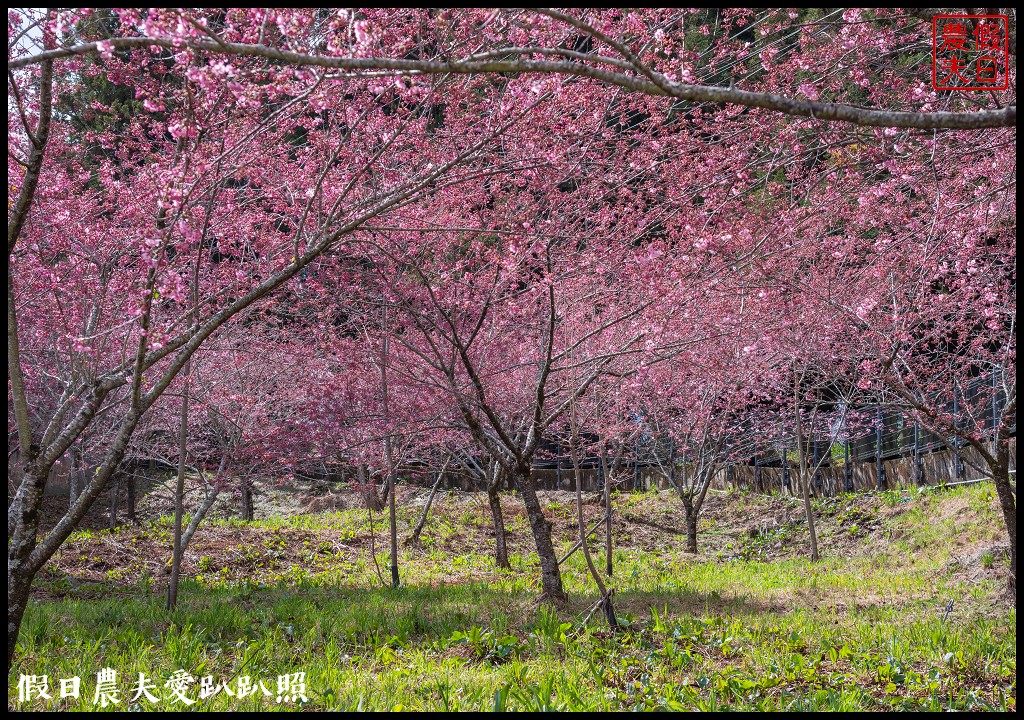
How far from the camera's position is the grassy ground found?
441 cm

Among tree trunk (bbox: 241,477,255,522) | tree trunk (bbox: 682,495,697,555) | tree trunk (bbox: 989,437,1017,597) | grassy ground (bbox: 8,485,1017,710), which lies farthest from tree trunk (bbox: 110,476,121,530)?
tree trunk (bbox: 989,437,1017,597)

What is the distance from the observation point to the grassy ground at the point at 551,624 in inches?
174

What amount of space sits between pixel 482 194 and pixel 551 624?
3871 mm

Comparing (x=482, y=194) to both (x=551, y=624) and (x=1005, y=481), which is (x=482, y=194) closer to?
(x=551, y=624)

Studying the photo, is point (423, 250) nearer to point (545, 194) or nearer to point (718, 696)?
point (545, 194)

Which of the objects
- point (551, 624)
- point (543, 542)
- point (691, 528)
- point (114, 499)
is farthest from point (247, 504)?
point (551, 624)

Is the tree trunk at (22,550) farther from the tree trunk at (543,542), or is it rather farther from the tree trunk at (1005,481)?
the tree trunk at (1005,481)

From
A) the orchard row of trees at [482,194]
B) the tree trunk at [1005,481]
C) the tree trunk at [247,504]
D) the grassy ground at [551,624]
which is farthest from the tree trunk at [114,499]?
the tree trunk at [1005,481]

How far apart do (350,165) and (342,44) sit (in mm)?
2365

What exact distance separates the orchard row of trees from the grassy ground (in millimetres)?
846

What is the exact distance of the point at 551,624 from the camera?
592 cm

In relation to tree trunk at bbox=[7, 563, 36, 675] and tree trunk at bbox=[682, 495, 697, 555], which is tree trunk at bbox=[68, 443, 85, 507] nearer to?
tree trunk at bbox=[7, 563, 36, 675]

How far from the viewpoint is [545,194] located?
6293 millimetres

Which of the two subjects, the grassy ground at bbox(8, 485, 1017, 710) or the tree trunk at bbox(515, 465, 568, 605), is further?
the tree trunk at bbox(515, 465, 568, 605)
